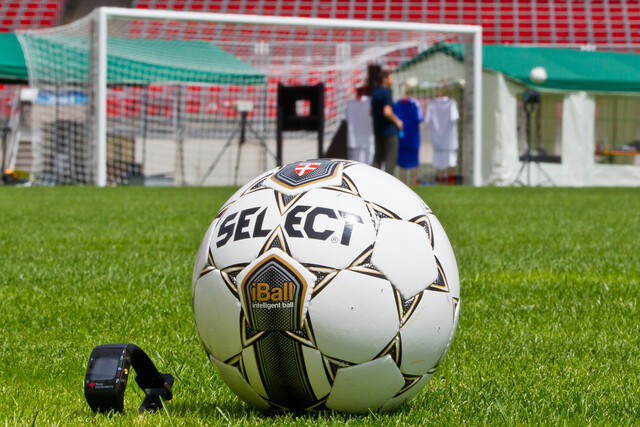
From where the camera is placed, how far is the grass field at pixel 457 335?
245 centimetres

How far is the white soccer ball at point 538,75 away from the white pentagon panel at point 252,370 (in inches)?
669

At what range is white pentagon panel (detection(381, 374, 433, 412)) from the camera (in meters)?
2.38

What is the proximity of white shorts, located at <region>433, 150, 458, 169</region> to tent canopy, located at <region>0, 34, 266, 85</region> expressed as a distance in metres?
4.25

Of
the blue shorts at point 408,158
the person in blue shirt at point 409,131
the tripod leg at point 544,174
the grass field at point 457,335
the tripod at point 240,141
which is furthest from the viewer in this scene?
the tripod at point 240,141

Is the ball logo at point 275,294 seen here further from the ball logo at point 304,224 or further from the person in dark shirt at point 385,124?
the person in dark shirt at point 385,124

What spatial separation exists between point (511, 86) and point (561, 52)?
1830 millimetres

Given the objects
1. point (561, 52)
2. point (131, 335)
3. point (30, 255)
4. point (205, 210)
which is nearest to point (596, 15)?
point (561, 52)

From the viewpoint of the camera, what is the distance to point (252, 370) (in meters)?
2.31

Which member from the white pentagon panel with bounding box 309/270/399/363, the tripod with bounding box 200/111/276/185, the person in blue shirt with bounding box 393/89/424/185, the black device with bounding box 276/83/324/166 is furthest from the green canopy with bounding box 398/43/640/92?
the white pentagon panel with bounding box 309/270/399/363

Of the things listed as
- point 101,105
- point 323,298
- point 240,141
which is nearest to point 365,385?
point 323,298

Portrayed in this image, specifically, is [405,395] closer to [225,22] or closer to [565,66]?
[225,22]

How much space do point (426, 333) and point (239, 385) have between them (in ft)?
1.64

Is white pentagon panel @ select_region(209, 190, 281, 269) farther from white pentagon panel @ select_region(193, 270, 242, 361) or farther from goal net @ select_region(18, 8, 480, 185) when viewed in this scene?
goal net @ select_region(18, 8, 480, 185)

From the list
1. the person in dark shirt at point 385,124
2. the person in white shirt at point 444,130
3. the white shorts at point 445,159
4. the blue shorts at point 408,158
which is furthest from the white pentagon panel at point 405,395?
the white shorts at point 445,159
